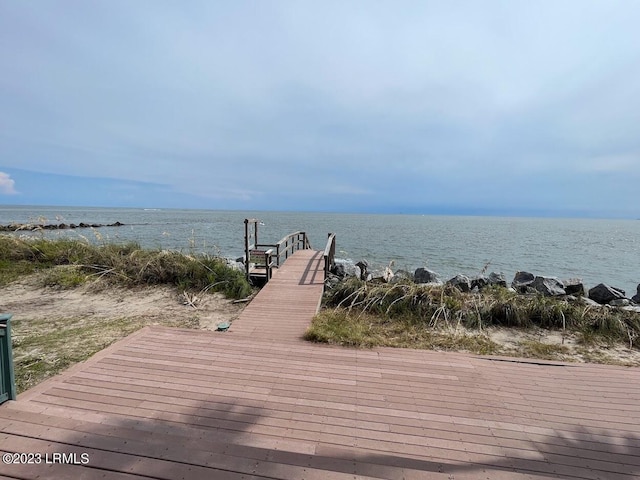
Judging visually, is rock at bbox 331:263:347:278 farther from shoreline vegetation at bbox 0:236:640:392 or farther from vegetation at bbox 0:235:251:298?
vegetation at bbox 0:235:251:298

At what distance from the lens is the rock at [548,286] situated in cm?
960

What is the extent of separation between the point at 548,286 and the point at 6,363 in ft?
39.9

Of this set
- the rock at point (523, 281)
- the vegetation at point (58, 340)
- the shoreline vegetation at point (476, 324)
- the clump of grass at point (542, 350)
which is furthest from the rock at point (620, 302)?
the vegetation at point (58, 340)

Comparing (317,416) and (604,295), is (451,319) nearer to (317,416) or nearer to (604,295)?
(317,416)

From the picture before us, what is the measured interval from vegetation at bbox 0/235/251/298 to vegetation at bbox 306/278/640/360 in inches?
117

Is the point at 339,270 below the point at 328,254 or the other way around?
below

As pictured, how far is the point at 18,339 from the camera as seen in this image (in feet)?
15.9

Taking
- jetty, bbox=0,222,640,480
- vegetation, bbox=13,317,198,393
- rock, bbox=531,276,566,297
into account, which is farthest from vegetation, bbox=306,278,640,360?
vegetation, bbox=13,317,198,393

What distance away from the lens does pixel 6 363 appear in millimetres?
2811

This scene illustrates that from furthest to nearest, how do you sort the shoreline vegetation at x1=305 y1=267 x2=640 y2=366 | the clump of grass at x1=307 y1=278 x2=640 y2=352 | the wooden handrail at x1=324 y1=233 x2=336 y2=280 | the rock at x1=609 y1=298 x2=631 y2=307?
the rock at x1=609 y1=298 x2=631 y2=307
the wooden handrail at x1=324 y1=233 x2=336 y2=280
the clump of grass at x1=307 y1=278 x2=640 y2=352
the shoreline vegetation at x1=305 y1=267 x2=640 y2=366

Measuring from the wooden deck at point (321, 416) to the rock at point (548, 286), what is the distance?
20.3 feet

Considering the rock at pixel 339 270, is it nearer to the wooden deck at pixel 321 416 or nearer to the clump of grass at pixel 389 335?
the clump of grass at pixel 389 335

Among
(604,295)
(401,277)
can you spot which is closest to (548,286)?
(604,295)

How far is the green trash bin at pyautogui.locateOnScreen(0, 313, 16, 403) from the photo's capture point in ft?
9.00
